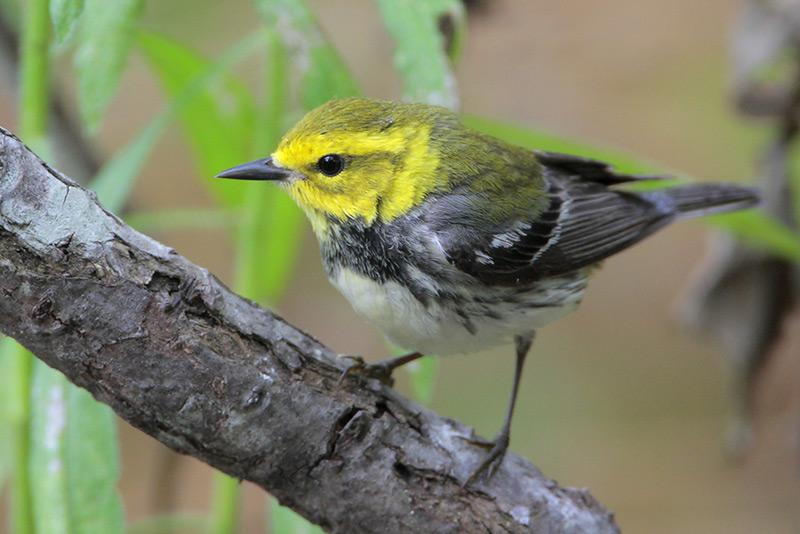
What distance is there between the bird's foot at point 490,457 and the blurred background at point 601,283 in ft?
9.89

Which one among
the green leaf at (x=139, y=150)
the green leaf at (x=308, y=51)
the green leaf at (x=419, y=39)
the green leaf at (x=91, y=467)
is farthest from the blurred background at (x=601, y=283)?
the green leaf at (x=419, y=39)

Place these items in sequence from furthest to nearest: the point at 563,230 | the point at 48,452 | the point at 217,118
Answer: the point at 217,118
the point at 563,230
the point at 48,452

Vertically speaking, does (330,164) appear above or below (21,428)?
above

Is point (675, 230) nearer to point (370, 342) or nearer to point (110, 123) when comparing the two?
point (370, 342)

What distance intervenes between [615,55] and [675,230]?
1.48 metres

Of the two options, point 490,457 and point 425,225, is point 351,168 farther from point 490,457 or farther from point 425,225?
point 490,457

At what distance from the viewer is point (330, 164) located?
2123 millimetres

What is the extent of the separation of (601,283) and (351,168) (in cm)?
437

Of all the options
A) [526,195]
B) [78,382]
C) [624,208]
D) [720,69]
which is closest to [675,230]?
[720,69]

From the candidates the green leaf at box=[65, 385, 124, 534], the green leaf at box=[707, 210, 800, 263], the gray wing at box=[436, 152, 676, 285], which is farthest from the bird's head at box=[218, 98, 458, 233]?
the green leaf at box=[707, 210, 800, 263]

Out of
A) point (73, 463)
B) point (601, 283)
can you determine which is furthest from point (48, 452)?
point (601, 283)

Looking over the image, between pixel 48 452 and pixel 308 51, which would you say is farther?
pixel 308 51

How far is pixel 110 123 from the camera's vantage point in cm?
602

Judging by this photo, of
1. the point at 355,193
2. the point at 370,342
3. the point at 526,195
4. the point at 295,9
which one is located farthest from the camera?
the point at 370,342
